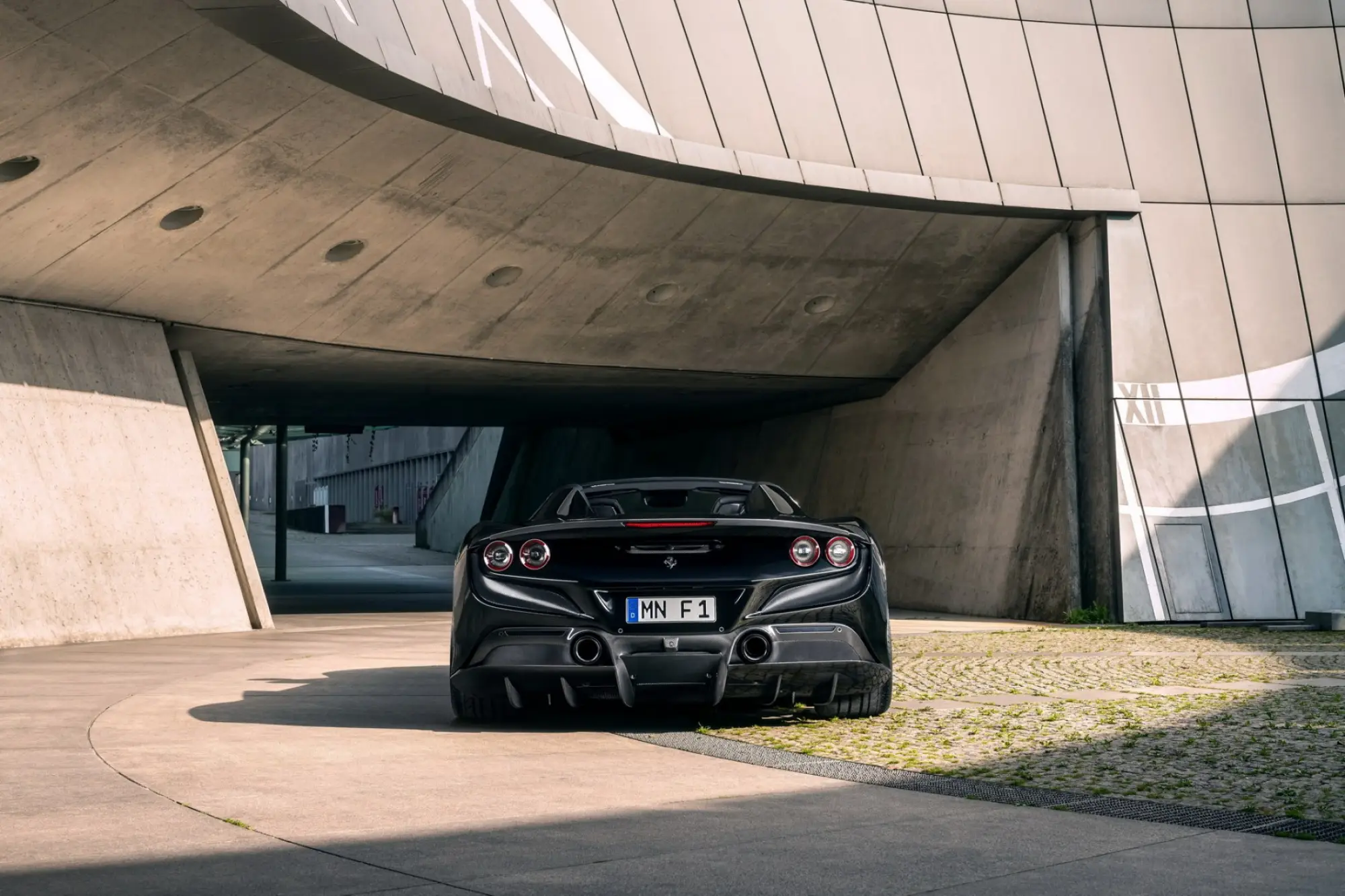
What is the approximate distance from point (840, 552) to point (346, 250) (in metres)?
10.4

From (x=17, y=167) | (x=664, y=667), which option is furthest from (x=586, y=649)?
(x=17, y=167)

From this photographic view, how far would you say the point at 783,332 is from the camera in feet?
67.1

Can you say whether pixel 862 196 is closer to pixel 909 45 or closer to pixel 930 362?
pixel 909 45

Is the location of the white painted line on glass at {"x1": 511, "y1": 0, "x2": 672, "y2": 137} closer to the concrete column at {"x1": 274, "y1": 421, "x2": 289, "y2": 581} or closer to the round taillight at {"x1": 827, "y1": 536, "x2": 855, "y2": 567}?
the round taillight at {"x1": 827, "y1": 536, "x2": 855, "y2": 567}

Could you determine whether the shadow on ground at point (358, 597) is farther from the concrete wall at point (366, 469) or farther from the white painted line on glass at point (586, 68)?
the concrete wall at point (366, 469)

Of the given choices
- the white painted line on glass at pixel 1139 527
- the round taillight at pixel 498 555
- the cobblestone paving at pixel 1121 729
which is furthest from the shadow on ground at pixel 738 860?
the white painted line on glass at pixel 1139 527

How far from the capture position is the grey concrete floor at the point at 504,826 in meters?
3.59

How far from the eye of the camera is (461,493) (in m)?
46.8

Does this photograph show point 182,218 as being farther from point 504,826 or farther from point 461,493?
point 461,493

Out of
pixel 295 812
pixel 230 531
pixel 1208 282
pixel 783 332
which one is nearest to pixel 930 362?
pixel 783 332

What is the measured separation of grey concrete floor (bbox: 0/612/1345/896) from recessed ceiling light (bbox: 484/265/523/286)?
10417 mm

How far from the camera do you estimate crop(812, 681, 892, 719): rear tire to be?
7.05 meters

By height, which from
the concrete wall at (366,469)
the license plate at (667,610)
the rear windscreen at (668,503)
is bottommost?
the license plate at (667,610)

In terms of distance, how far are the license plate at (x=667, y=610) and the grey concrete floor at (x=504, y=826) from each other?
1.85 feet
